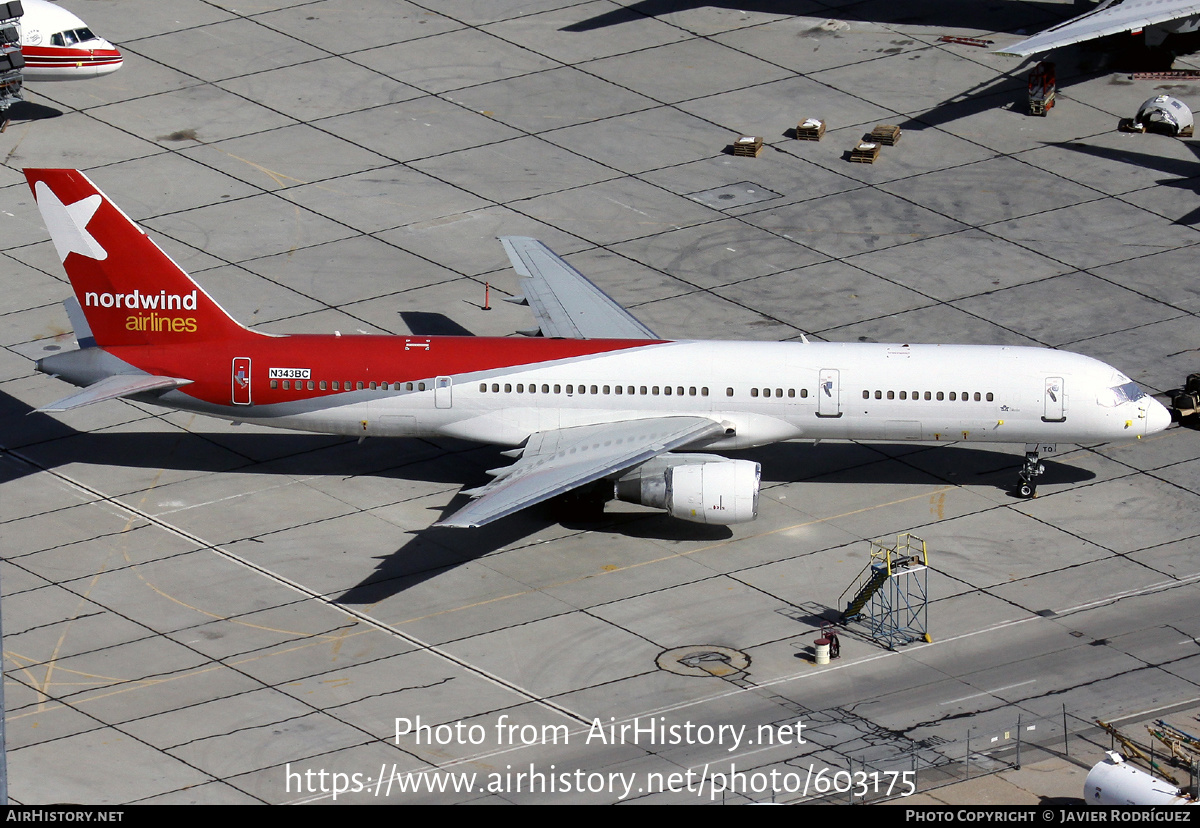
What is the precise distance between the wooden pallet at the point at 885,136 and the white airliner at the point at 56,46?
31.9m

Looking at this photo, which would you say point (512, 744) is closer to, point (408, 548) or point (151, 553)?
point (408, 548)

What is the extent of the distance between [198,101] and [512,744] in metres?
42.7

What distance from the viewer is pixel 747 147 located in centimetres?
7544

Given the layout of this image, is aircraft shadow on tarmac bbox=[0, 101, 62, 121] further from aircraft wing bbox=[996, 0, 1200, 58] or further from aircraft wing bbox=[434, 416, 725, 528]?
aircraft wing bbox=[996, 0, 1200, 58]

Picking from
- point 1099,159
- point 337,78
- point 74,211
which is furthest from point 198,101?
point 1099,159

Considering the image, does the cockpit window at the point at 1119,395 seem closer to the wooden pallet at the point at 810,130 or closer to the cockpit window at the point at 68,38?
the wooden pallet at the point at 810,130

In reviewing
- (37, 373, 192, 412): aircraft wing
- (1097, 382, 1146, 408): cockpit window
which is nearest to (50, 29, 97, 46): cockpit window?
(37, 373, 192, 412): aircraft wing

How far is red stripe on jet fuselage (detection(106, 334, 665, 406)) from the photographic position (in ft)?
178

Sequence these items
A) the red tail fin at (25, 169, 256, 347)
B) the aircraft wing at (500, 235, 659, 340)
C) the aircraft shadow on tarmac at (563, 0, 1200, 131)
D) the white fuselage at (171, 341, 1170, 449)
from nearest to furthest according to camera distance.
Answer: the red tail fin at (25, 169, 256, 347)
the white fuselage at (171, 341, 1170, 449)
the aircraft wing at (500, 235, 659, 340)
the aircraft shadow on tarmac at (563, 0, 1200, 131)

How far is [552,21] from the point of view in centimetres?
8644

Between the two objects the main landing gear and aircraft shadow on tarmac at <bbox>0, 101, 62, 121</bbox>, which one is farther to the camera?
aircraft shadow on tarmac at <bbox>0, 101, 62, 121</bbox>

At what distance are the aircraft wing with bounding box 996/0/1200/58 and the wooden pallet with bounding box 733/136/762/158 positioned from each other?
35.2 ft

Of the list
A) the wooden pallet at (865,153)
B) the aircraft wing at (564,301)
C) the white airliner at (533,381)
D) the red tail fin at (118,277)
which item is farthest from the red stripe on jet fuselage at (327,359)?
the wooden pallet at (865,153)

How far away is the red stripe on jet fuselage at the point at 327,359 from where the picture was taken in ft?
178
